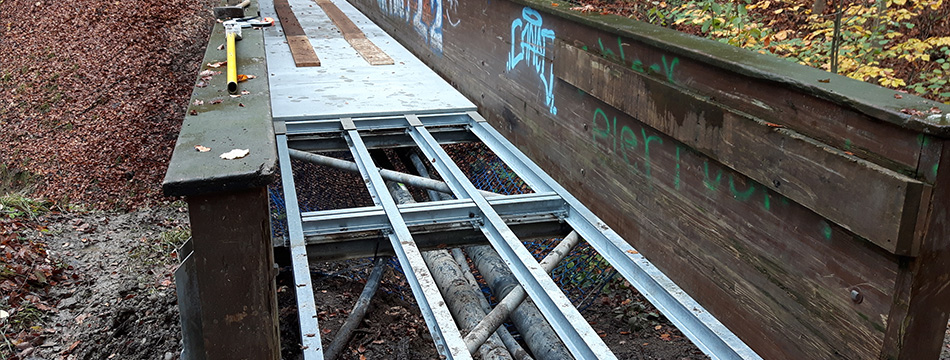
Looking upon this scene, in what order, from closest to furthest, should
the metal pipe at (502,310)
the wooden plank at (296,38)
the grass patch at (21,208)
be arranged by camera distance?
the metal pipe at (502,310) < the grass patch at (21,208) < the wooden plank at (296,38)

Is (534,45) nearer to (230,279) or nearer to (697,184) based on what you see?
(697,184)

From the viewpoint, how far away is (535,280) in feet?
12.0

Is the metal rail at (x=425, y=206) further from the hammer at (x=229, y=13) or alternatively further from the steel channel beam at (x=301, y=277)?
the hammer at (x=229, y=13)

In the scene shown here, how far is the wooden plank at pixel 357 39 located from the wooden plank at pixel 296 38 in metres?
0.57

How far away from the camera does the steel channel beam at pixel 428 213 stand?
427 centimetres

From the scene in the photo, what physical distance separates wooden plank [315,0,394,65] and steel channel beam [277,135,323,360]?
315 cm

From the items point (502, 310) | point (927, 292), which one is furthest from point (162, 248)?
point (927, 292)

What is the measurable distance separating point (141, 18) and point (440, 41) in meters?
6.69

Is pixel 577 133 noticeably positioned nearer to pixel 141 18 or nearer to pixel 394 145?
pixel 394 145

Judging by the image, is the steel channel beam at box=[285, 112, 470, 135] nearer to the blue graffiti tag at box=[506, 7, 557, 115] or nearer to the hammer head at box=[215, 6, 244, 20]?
the blue graffiti tag at box=[506, 7, 557, 115]

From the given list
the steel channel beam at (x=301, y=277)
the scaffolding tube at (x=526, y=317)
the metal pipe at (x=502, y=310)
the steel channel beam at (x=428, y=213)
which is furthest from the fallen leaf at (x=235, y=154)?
the scaffolding tube at (x=526, y=317)

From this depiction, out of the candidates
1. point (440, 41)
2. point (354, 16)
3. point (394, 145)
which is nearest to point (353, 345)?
point (394, 145)

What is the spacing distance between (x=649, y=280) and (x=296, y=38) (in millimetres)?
6825

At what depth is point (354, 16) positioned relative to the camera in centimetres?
1172
